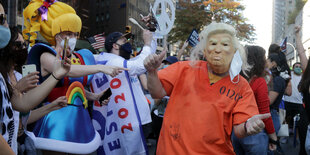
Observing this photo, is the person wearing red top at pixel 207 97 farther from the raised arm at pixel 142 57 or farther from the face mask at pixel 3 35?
the raised arm at pixel 142 57

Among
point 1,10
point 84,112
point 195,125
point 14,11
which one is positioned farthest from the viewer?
point 14,11

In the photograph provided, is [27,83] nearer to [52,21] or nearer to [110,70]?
[110,70]

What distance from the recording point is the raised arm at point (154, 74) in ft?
6.83

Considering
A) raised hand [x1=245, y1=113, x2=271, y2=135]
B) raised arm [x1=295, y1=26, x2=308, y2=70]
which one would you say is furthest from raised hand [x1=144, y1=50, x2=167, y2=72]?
raised arm [x1=295, y1=26, x2=308, y2=70]

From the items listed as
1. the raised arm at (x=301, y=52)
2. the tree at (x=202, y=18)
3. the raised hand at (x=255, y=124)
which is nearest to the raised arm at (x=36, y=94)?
the raised hand at (x=255, y=124)

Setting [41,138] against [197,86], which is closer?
[197,86]

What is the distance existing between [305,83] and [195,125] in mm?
1474

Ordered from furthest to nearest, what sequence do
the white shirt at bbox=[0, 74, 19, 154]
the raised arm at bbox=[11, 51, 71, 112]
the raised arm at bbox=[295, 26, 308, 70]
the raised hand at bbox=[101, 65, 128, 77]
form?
1. the raised arm at bbox=[295, 26, 308, 70]
2. the raised hand at bbox=[101, 65, 128, 77]
3. the raised arm at bbox=[11, 51, 71, 112]
4. the white shirt at bbox=[0, 74, 19, 154]

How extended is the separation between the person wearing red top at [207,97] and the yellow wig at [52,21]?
41.9 inches

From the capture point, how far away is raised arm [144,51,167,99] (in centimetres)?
208

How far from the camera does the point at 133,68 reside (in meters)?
3.49

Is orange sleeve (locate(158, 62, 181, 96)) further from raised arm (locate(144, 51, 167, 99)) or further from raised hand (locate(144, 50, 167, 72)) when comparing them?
raised hand (locate(144, 50, 167, 72))

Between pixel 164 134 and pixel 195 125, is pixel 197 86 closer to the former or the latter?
pixel 195 125

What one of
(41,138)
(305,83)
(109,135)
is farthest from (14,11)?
(305,83)
